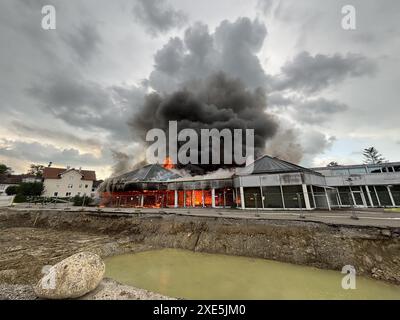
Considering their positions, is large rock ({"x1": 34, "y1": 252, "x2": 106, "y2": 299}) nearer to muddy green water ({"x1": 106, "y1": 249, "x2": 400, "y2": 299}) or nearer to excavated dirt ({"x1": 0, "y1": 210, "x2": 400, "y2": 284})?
muddy green water ({"x1": 106, "y1": 249, "x2": 400, "y2": 299})

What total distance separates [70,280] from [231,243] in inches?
371

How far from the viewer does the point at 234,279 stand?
8.18m

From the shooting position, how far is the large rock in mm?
5007

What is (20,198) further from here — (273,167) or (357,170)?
(357,170)

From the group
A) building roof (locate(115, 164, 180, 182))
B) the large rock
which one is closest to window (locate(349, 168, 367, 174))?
building roof (locate(115, 164, 180, 182))

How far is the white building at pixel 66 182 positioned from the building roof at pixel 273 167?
51500 mm

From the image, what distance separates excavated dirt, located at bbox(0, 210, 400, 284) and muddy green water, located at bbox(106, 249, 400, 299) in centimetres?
72

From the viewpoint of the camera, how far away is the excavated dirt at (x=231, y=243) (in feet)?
28.1

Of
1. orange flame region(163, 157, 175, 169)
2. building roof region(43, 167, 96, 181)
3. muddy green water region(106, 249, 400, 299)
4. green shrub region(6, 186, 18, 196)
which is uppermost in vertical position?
Answer: orange flame region(163, 157, 175, 169)

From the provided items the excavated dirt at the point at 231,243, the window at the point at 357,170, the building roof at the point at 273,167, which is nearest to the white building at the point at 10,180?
the excavated dirt at the point at 231,243

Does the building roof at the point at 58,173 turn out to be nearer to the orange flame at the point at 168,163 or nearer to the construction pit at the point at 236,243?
the orange flame at the point at 168,163

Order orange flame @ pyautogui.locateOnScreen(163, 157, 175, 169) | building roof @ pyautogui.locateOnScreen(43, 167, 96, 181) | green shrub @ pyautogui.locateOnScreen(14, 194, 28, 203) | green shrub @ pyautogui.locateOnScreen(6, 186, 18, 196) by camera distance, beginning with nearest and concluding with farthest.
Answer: green shrub @ pyautogui.locateOnScreen(14, 194, 28, 203) < green shrub @ pyautogui.locateOnScreen(6, 186, 18, 196) < building roof @ pyautogui.locateOnScreen(43, 167, 96, 181) < orange flame @ pyautogui.locateOnScreen(163, 157, 175, 169)
